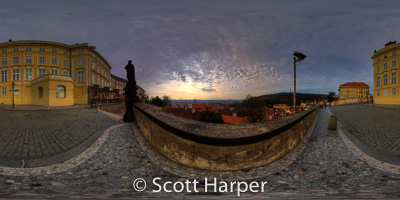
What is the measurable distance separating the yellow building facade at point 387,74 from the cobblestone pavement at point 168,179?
135ft

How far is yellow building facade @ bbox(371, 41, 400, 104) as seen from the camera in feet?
91.4

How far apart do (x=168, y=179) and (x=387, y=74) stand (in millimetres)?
47425

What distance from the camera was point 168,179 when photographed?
276cm

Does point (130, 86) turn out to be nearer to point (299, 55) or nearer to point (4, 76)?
point (299, 55)

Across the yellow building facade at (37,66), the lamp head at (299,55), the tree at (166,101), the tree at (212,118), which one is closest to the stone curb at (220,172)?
the lamp head at (299,55)

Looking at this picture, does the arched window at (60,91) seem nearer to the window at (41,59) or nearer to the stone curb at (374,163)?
the window at (41,59)

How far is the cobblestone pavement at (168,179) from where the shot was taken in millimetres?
2375

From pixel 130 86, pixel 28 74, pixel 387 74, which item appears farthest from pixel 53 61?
pixel 387 74

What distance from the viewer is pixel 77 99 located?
27219mm

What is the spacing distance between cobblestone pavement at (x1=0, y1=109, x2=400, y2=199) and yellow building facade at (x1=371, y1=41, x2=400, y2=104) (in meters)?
41.2

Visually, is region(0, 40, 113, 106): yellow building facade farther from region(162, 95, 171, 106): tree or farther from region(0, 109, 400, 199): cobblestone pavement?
region(0, 109, 400, 199): cobblestone pavement

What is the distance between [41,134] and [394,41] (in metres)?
54.2

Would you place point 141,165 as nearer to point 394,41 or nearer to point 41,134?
point 41,134

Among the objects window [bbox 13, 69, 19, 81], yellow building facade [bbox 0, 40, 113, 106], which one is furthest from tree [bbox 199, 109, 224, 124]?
window [bbox 13, 69, 19, 81]
